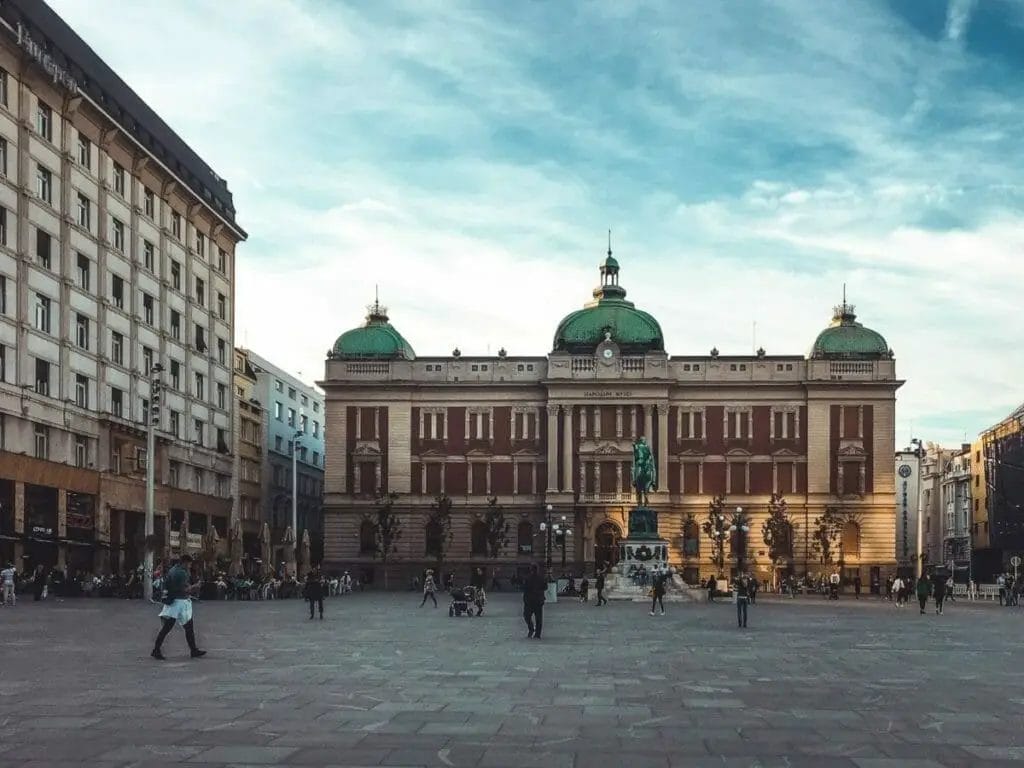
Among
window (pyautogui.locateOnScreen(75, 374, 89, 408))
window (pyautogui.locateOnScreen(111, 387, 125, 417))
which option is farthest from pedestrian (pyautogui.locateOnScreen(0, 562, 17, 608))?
window (pyautogui.locateOnScreen(111, 387, 125, 417))

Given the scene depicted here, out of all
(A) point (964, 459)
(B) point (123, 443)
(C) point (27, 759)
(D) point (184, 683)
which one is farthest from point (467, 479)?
(C) point (27, 759)

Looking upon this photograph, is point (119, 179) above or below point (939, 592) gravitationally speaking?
above

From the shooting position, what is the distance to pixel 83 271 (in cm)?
6725

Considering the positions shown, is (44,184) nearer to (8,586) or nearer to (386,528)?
(8,586)

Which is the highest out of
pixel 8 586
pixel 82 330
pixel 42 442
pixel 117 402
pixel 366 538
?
pixel 82 330

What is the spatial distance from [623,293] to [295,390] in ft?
102

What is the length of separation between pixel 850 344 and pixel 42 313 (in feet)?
230

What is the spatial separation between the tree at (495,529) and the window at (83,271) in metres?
47.8

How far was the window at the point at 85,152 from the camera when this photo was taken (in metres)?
67.1

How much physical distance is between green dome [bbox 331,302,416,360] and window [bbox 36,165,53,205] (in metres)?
51.8

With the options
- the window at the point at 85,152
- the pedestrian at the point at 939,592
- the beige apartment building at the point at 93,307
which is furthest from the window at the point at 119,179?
the pedestrian at the point at 939,592

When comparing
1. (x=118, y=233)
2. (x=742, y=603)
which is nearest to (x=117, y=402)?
(x=118, y=233)

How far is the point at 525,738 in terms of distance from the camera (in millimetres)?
15273

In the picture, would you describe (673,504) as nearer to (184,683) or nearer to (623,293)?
(623,293)
